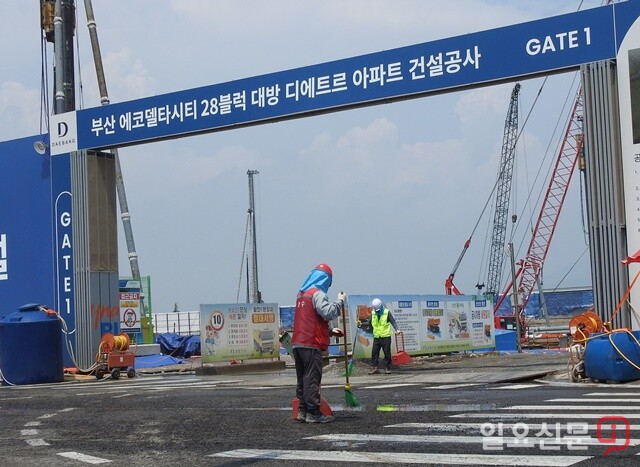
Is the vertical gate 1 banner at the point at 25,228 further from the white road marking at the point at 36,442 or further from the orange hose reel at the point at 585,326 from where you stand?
the white road marking at the point at 36,442

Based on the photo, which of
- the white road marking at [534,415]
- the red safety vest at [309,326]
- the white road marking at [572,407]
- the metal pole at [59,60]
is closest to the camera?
the white road marking at [534,415]

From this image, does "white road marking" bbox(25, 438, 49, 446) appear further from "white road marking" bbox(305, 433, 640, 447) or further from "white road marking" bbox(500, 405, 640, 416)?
"white road marking" bbox(500, 405, 640, 416)

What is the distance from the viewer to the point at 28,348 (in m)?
23.5

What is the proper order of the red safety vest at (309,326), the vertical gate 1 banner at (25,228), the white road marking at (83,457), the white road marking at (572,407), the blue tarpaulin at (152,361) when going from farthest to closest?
the blue tarpaulin at (152,361) < the vertical gate 1 banner at (25,228) < the red safety vest at (309,326) < the white road marking at (572,407) < the white road marking at (83,457)

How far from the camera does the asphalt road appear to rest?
788 centimetres

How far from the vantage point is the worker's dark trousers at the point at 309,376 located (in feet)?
35.1

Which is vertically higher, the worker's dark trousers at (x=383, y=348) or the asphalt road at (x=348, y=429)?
the worker's dark trousers at (x=383, y=348)

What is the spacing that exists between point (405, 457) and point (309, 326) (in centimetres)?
346

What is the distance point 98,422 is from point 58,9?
19.7 metres

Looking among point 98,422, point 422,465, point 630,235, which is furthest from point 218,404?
point 630,235

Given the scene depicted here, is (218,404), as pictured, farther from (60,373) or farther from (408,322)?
(408,322)

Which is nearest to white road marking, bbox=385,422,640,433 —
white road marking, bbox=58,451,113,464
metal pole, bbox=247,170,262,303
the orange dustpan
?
white road marking, bbox=58,451,113,464

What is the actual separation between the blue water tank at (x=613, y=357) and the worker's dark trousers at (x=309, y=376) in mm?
6368

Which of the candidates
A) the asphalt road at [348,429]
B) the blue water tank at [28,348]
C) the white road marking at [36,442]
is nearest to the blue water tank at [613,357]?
the asphalt road at [348,429]
